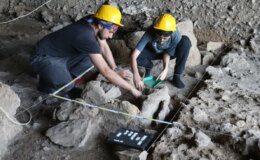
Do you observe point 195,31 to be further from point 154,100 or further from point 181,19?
point 154,100

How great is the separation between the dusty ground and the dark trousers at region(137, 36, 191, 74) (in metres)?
0.27

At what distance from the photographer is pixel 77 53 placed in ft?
12.4

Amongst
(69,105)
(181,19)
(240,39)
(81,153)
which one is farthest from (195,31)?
(81,153)

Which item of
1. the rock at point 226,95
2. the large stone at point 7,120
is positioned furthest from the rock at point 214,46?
the large stone at point 7,120

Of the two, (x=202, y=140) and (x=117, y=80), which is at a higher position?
(x=117, y=80)

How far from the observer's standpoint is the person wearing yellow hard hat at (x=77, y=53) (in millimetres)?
3361

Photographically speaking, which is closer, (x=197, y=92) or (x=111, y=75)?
(x=111, y=75)

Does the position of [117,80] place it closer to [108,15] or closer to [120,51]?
[108,15]

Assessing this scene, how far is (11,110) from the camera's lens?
10.7ft

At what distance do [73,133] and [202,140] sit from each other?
1.11 meters

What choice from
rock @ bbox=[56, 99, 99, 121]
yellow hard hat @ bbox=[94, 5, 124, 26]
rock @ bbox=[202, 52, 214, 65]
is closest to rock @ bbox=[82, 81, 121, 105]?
rock @ bbox=[56, 99, 99, 121]

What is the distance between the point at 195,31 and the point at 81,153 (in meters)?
3.16

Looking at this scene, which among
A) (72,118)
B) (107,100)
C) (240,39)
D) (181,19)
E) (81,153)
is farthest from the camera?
(181,19)


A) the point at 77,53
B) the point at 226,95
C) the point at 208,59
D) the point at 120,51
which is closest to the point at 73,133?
the point at 77,53
